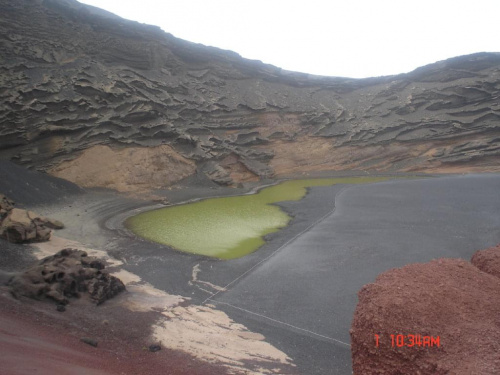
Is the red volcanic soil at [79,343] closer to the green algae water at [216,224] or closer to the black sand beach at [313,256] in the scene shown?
the black sand beach at [313,256]

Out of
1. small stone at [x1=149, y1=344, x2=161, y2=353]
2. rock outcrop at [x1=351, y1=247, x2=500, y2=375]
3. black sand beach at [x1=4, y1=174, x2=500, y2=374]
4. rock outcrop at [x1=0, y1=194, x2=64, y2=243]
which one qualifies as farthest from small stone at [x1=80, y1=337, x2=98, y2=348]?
rock outcrop at [x1=0, y1=194, x2=64, y2=243]

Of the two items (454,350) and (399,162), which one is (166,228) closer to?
(454,350)

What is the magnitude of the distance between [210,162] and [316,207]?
12010 mm

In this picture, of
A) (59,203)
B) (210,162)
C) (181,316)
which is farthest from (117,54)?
(181,316)

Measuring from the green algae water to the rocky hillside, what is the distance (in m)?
5.41

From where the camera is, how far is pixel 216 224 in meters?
18.3

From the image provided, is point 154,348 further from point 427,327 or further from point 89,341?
point 427,327

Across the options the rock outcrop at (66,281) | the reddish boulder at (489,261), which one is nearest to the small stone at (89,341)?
the rock outcrop at (66,281)

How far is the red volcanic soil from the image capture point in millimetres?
4234

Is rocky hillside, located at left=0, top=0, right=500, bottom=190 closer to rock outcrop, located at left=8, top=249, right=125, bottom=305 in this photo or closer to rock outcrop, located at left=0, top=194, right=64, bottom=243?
rock outcrop, located at left=0, top=194, right=64, bottom=243

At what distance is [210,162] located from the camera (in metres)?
30.0

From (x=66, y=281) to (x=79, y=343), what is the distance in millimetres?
3015

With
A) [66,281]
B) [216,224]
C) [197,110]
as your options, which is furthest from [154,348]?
[197,110]

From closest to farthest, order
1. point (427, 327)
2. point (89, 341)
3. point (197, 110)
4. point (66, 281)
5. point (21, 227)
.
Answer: point (427, 327), point (89, 341), point (66, 281), point (21, 227), point (197, 110)
